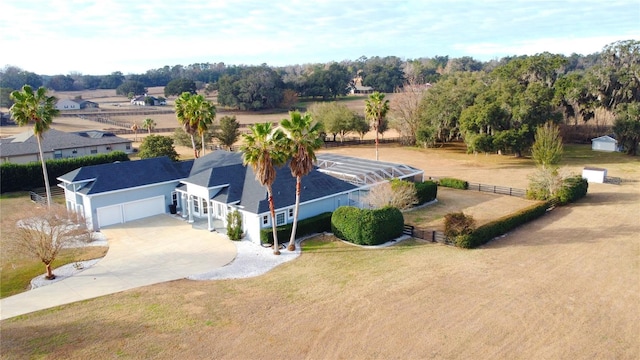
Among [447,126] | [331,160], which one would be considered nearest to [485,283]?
[331,160]

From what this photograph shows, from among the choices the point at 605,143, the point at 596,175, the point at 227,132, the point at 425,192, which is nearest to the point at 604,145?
the point at 605,143

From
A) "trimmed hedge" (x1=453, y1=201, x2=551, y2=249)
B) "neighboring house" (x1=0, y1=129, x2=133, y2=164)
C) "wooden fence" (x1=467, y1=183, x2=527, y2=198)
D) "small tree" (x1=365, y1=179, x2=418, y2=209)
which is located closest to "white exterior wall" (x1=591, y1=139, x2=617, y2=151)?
"wooden fence" (x1=467, y1=183, x2=527, y2=198)

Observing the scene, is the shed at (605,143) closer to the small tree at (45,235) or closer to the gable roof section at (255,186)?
the gable roof section at (255,186)

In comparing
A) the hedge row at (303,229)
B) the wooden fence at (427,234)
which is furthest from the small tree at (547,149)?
the hedge row at (303,229)

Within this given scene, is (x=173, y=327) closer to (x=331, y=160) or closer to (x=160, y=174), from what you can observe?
(x=160, y=174)

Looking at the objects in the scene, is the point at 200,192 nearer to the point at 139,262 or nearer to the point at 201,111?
the point at 139,262

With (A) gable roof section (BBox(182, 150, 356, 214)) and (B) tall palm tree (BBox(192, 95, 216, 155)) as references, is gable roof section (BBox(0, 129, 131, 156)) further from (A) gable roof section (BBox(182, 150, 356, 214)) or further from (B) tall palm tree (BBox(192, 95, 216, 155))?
(A) gable roof section (BBox(182, 150, 356, 214))

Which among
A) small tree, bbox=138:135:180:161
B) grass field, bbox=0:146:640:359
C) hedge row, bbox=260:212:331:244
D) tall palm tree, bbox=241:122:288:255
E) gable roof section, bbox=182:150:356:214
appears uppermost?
tall palm tree, bbox=241:122:288:255
